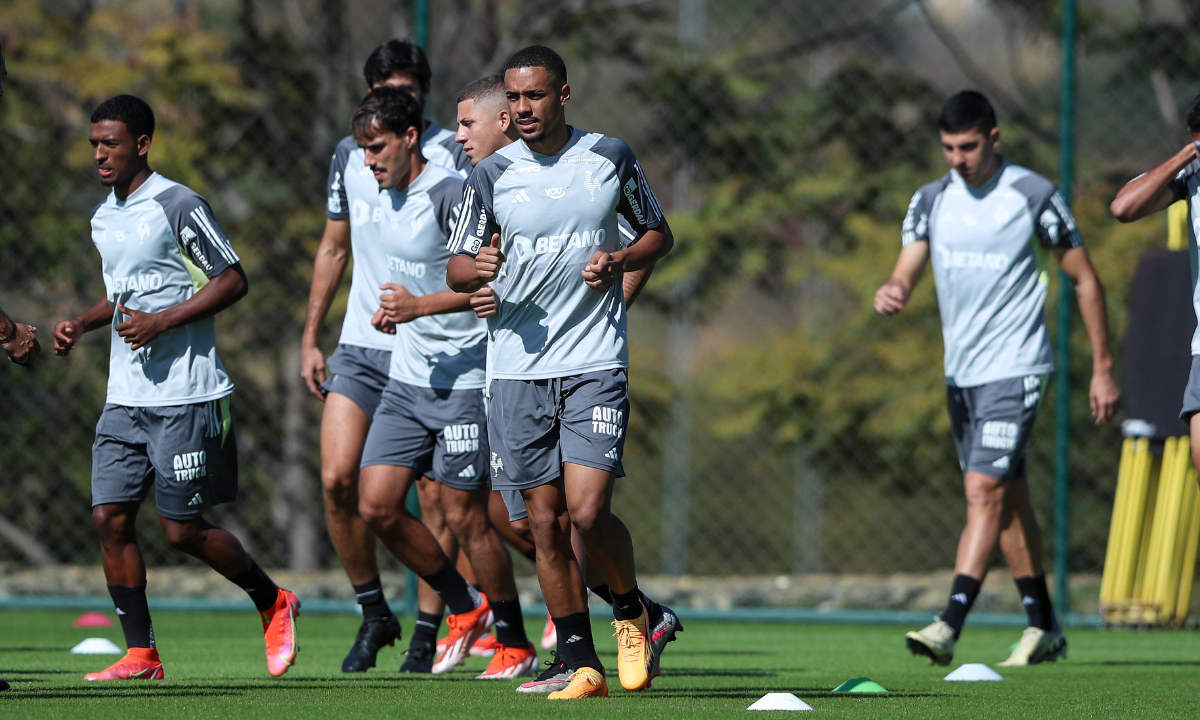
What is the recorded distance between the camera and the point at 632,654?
4754 millimetres

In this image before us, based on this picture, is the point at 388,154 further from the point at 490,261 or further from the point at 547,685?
the point at 547,685

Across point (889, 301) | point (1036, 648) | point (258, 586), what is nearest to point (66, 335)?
point (258, 586)

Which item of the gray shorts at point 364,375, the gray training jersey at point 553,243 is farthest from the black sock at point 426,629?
the gray training jersey at point 553,243

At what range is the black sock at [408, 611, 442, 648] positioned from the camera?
19.7 ft

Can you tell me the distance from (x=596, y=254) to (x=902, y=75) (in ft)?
27.3

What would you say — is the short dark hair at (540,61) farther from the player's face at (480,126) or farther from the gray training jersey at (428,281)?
the gray training jersey at (428,281)

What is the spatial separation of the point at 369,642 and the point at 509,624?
2.00 ft

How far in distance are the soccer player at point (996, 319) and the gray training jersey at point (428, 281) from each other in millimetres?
1702

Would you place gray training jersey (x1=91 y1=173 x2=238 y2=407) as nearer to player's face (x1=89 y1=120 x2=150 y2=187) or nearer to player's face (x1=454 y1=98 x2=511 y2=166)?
player's face (x1=89 y1=120 x2=150 y2=187)

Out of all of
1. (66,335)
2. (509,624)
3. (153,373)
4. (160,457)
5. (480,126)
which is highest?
(480,126)

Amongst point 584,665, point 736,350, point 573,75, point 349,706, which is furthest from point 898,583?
point 349,706

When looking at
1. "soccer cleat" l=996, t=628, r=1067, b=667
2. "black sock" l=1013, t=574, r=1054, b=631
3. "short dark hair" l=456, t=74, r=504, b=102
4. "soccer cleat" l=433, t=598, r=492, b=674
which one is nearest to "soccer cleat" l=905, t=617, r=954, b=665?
"soccer cleat" l=996, t=628, r=1067, b=667

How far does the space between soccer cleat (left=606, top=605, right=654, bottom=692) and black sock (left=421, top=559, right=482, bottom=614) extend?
1267 mm

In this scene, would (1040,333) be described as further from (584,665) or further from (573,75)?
(573,75)
